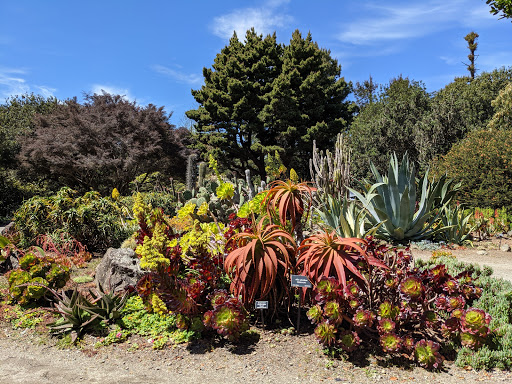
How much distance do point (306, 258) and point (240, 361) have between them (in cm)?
98

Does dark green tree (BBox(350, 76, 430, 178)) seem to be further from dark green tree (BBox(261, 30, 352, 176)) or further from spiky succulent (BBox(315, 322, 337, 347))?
spiky succulent (BBox(315, 322, 337, 347))

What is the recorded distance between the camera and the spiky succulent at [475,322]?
113 inches

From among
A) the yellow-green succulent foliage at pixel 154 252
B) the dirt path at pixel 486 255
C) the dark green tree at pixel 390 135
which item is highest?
the dark green tree at pixel 390 135

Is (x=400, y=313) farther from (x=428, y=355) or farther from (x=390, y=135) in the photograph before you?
(x=390, y=135)

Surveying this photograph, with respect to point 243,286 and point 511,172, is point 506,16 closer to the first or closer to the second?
point 511,172

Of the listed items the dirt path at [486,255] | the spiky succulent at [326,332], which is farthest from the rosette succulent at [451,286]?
the dirt path at [486,255]

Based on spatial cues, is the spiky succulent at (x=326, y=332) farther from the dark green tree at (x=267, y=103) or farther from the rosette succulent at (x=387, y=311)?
the dark green tree at (x=267, y=103)

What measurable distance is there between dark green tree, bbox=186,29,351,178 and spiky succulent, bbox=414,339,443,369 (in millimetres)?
18755

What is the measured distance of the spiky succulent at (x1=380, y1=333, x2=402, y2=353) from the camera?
2816mm

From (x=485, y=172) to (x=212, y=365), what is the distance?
10.1 meters

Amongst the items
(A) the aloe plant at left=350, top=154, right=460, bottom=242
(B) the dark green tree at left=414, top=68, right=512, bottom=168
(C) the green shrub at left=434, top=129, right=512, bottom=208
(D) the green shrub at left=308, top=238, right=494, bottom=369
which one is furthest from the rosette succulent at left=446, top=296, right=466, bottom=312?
(B) the dark green tree at left=414, top=68, right=512, bottom=168

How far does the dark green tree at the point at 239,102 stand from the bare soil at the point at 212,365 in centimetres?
1849

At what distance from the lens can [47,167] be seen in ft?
56.3

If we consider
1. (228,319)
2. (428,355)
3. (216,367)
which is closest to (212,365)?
(216,367)
